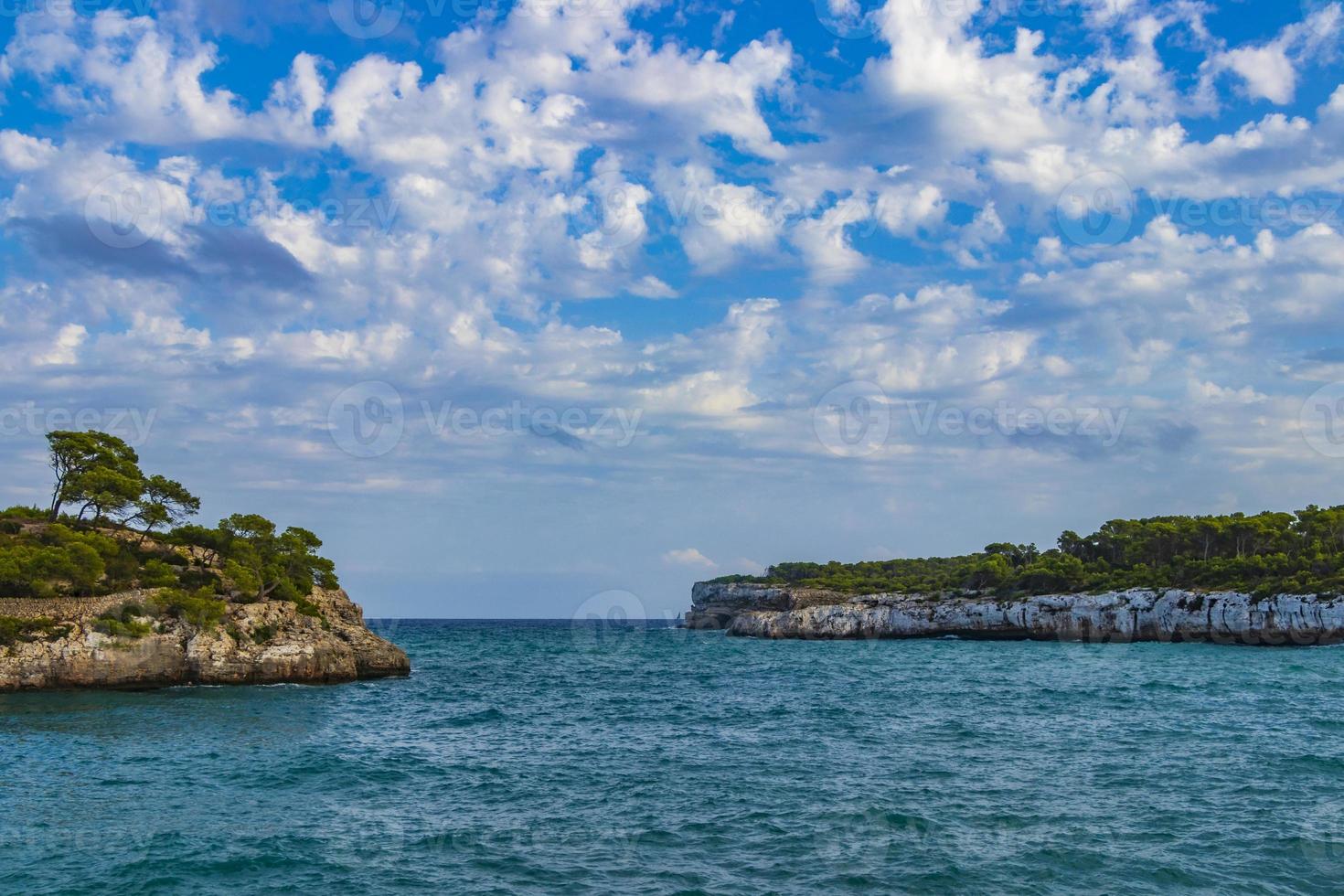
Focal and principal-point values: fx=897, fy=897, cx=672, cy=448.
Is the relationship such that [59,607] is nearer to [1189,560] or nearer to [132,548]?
[132,548]

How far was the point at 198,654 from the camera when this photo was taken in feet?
202

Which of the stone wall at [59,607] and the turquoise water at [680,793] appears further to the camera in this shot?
the stone wall at [59,607]

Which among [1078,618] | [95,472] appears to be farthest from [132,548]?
[1078,618]

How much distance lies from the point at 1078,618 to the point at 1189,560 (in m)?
27.2

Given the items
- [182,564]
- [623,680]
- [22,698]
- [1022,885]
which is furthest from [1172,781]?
[182,564]

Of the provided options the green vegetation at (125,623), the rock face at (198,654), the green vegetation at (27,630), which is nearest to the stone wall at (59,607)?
the rock face at (198,654)

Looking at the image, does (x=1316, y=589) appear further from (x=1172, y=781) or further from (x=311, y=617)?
(x=311, y=617)

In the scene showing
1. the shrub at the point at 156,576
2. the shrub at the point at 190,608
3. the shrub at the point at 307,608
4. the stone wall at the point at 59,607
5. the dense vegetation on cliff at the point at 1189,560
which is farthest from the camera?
the dense vegetation on cliff at the point at 1189,560

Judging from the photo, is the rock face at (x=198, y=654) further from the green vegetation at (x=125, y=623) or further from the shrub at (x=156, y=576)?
the shrub at (x=156, y=576)

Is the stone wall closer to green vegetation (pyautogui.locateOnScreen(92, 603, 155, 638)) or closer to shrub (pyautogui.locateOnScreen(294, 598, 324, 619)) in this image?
green vegetation (pyautogui.locateOnScreen(92, 603, 155, 638))

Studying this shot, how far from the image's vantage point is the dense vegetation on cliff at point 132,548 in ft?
203

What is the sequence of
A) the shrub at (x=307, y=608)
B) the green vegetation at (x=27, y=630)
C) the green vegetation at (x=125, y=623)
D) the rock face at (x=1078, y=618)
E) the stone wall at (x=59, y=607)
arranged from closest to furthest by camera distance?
the green vegetation at (x=27, y=630)
the stone wall at (x=59, y=607)
the green vegetation at (x=125, y=623)
the shrub at (x=307, y=608)
the rock face at (x=1078, y=618)

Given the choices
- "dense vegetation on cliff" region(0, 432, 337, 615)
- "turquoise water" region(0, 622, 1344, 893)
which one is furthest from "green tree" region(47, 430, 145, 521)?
"turquoise water" region(0, 622, 1344, 893)

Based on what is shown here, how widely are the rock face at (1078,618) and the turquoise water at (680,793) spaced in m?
52.8
